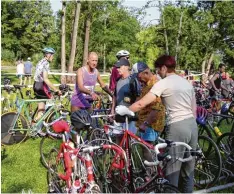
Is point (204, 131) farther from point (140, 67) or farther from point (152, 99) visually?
point (152, 99)

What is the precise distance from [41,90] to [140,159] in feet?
12.4

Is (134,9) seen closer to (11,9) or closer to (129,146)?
(129,146)

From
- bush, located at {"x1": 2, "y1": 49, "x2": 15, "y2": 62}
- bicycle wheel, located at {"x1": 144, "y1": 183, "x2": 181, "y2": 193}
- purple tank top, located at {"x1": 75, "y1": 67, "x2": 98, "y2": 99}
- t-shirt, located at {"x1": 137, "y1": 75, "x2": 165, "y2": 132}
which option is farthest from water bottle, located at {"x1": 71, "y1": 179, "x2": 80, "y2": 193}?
bush, located at {"x1": 2, "y1": 49, "x2": 15, "y2": 62}

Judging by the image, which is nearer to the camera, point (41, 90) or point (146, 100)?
point (146, 100)

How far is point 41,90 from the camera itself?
795 centimetres

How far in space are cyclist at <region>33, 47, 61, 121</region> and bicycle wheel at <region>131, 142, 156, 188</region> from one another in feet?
10.8

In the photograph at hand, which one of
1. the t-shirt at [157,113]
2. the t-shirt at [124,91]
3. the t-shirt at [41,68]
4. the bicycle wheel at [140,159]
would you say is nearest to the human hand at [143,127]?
the t-shirt at [157,113]

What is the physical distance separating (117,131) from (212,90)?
7.55m

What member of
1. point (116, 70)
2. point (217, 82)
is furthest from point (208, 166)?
point (217, 82)

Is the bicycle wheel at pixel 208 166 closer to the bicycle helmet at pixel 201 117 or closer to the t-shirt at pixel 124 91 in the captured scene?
the bicycle helmet at pixel 201 117

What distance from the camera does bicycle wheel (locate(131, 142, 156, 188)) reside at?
15.1 feet

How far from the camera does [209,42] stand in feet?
117

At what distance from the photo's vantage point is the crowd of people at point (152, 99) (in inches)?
160

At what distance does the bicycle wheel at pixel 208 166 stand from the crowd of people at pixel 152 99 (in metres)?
0.80
